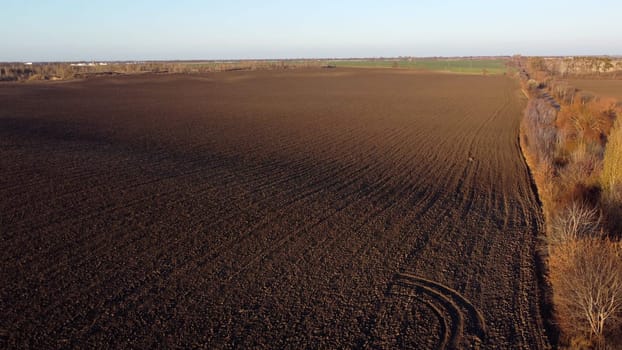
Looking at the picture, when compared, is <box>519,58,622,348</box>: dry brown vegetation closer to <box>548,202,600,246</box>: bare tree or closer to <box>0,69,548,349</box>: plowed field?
<box>548,202,600,246</box>: bare tree

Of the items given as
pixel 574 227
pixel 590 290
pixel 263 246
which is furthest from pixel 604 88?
pixel 263 246

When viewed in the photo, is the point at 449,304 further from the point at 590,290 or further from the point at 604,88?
the point at 604,88

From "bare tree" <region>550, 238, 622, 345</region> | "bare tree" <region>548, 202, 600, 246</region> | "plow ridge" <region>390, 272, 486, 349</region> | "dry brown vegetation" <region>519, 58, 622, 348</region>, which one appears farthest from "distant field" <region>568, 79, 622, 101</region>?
"plow ridge" <region>390, 272, 486, 349</region>

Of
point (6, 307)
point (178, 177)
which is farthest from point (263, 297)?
point (178, 177)

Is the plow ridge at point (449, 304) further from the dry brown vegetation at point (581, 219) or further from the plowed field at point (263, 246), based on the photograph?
the dry brown vegetation at point (581, 219)

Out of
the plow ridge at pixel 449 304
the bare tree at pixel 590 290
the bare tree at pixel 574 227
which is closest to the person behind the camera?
the bare tree at pixel 590 290

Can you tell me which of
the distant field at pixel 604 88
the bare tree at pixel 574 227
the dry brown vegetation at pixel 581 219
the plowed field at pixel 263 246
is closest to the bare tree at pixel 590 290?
the dry brown vegetation at pixel 581 219

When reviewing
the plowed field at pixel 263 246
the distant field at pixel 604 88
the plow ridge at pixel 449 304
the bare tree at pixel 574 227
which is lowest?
the plow ridge at pixel 449 304

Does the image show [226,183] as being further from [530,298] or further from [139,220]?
[530,298]
